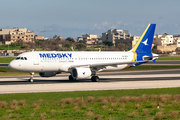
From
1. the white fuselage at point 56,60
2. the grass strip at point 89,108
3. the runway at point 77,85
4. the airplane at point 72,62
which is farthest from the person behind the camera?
the airplane at point 72,62

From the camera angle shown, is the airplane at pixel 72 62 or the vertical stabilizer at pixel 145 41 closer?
the airplane at pixel 72 62

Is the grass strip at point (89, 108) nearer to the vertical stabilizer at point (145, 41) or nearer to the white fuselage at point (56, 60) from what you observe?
the white fuselage at point (56, 60)

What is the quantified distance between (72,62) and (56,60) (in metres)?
2.84

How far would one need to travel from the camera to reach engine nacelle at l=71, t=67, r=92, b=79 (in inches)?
1670

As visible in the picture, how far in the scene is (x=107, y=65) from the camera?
147 feet

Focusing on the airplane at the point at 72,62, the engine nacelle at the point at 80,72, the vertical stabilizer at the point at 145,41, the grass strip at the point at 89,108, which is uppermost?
the vertical stabilizer at the point at 145,41

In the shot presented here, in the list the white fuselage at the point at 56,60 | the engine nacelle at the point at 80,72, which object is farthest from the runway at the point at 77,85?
the white fuselage at the point at 56,60

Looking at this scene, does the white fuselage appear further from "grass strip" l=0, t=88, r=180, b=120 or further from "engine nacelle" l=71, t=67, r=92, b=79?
"grass strip" l=0, t=88, r=180, b=120

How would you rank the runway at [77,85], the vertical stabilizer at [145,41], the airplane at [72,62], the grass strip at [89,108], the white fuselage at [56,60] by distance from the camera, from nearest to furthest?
the grass strip at [89,108] < the runway at [77,85] < the white fuselage at [56,60] < the airplane at [72,62] < the vertical stabilizer at [145,41]

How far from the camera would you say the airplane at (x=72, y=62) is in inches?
1668

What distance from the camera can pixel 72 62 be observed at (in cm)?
4572

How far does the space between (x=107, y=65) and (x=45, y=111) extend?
946 inches

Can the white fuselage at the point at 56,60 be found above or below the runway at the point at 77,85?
above

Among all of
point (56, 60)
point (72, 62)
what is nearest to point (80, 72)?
point (72, 62)
